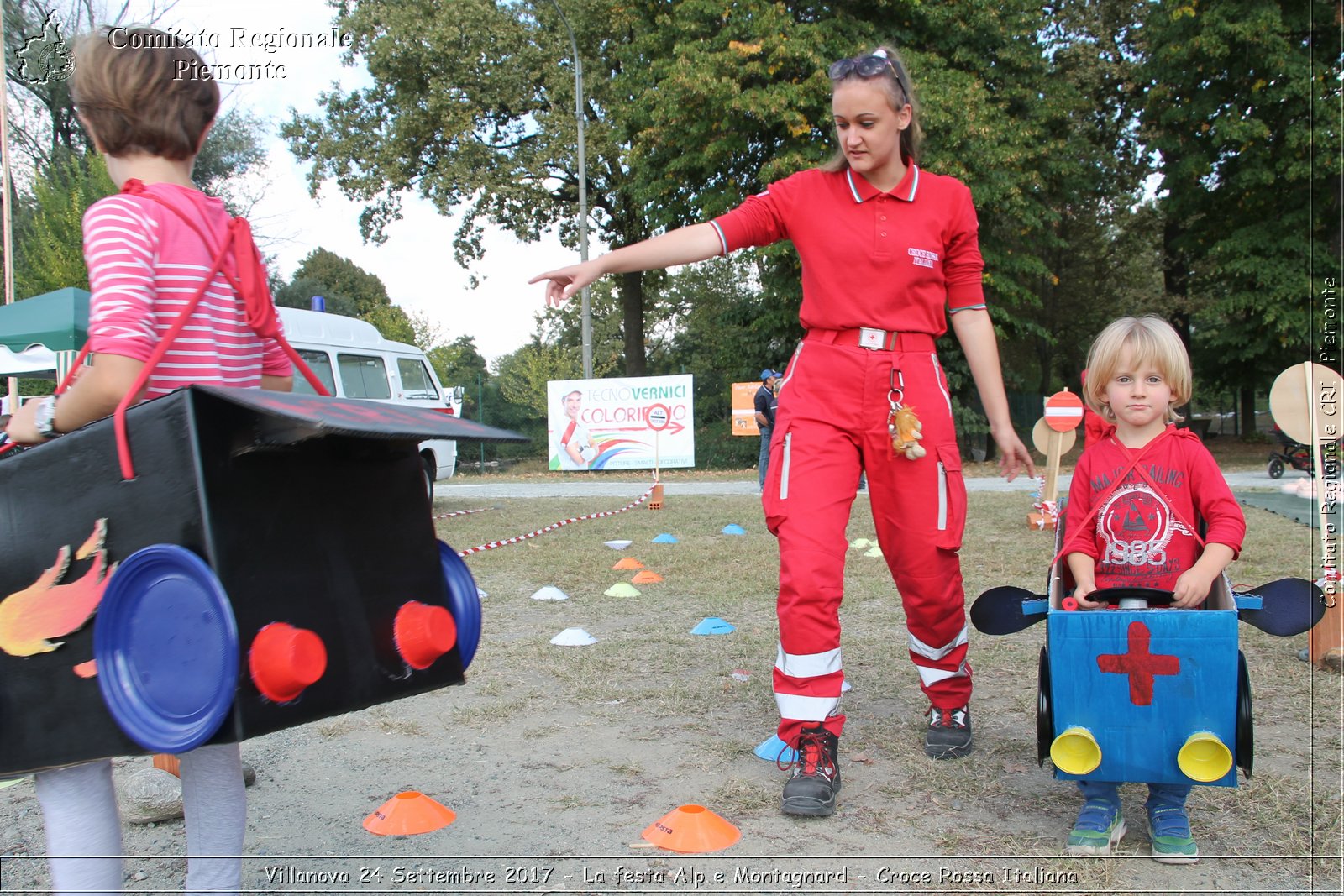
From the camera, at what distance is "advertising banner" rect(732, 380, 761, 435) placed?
910 inches

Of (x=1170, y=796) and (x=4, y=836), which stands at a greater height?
(x=1170, y=796)

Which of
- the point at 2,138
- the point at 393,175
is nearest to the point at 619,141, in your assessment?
the point at 393,175

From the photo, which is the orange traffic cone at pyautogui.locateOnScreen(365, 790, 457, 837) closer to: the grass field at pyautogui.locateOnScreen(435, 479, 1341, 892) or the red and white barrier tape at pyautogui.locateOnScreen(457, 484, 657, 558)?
the grass field at pyautogui.locateOnScreen(435, 479, 1341, 892)

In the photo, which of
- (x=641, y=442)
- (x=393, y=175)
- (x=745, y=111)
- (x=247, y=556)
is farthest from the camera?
(x=393, y=175)

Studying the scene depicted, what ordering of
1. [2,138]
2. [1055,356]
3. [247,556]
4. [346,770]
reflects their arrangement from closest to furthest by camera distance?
[247,556]
[346,770]
[2,138]
[1055,356]

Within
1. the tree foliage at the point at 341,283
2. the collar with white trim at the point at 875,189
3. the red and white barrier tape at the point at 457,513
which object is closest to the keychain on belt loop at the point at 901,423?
the collar with white trim at the point at 875,189

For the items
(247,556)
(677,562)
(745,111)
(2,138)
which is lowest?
(677,562)

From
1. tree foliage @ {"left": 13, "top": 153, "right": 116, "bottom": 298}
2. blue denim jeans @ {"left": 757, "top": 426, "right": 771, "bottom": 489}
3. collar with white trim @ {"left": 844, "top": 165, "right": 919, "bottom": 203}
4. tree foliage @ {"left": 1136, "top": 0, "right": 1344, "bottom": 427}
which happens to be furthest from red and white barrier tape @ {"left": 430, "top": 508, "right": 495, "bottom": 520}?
tree foliage @ {"left": 1136, "top": 0, "right": 1344, "bottom": 427}

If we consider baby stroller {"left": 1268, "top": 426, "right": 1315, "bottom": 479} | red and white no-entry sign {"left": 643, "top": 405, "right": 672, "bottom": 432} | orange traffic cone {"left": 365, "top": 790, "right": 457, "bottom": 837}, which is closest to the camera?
orange traffic cone {"left": 365, "top": 790, "right": 457, "bottom": 837}

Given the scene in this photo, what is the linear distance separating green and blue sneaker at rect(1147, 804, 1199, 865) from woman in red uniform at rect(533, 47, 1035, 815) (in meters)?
0.85

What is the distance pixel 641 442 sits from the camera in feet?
72.9

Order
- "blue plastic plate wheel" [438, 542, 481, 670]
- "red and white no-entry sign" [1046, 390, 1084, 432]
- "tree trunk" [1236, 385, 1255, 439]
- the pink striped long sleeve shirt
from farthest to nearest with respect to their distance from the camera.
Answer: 1. "tree trunk" [1236, 385, 1255, 439]
2. "red and white no-entry sign" [1046, 390, 1084, 432]
3. "blue plastic plate wheel" [438, 542, 481, 670]
4. the pink striped long sleeve shirt

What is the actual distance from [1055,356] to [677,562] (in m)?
32.2

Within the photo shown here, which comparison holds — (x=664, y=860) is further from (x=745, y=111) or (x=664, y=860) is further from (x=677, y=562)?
(x=745, y=111)
